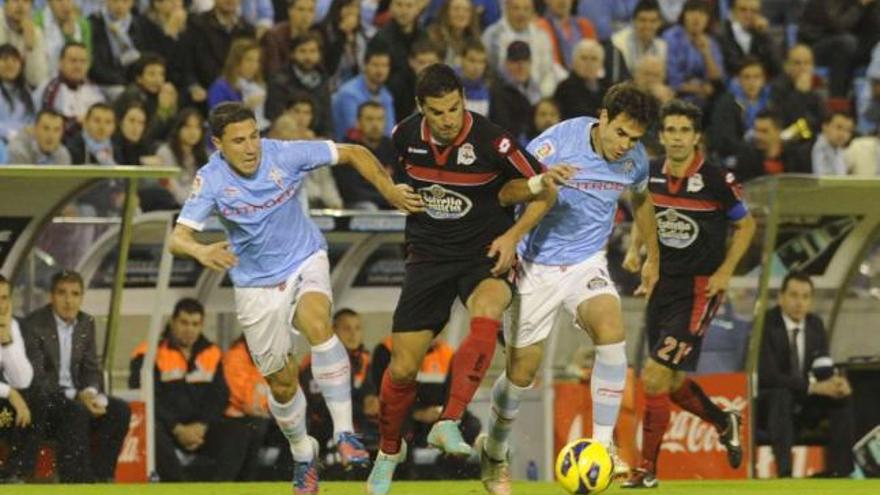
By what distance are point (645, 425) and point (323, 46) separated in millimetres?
6880

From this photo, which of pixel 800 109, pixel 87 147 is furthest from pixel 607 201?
pixel 800 109

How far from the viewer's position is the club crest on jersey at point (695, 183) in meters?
15.0

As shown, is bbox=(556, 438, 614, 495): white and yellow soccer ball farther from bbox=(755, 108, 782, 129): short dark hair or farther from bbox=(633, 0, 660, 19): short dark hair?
bbox=(633, 0, 660, 19): short dark hair

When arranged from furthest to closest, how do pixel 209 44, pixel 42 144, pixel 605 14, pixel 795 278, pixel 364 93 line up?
pixel 605 14
pixel 364 93
pixel 209 44
pixel 795 278
pixel 42 144

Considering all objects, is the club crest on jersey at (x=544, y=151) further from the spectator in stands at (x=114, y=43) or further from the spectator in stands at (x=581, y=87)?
the spectator in stands at (x=581, y=87)

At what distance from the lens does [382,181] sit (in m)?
12.7

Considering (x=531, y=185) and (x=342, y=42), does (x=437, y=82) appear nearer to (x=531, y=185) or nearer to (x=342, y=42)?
(x=531, y=185)

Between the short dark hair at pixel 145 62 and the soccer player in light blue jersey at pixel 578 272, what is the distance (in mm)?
6351

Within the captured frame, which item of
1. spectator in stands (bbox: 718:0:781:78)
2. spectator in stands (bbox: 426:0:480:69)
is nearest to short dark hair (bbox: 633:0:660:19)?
spectator in stands (bbox: 718:0:781:78)

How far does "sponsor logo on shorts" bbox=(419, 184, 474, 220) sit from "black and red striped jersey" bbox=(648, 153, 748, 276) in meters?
2.52

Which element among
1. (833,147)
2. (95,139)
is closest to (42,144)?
(95,139)

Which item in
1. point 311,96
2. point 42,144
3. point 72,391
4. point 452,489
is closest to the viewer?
point 452,489

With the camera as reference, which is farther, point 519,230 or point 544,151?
point 544,151

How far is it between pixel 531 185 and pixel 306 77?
788 cm
